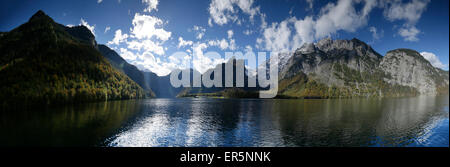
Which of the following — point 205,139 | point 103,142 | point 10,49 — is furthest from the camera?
point 10,49

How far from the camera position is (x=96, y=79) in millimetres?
194625

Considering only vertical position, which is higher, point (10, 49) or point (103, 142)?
point (10, 49)

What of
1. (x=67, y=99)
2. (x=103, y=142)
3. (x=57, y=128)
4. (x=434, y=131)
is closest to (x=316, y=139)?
(x=434, y=131)

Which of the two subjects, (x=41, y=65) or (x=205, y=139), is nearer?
(x=205, y=139)

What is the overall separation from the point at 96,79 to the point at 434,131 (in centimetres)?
24123

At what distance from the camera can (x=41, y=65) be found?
13850 cm

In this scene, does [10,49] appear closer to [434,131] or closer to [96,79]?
[96,79]
